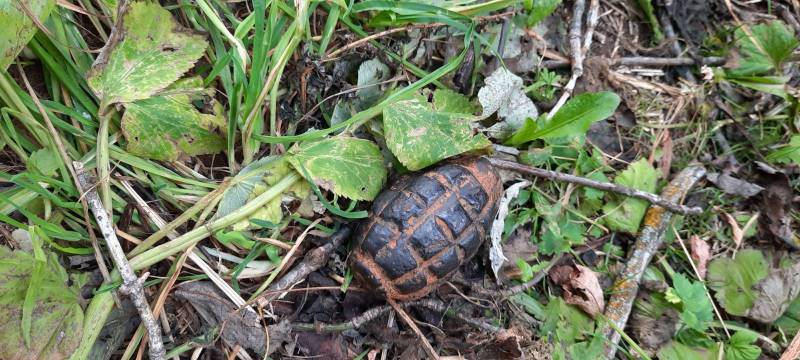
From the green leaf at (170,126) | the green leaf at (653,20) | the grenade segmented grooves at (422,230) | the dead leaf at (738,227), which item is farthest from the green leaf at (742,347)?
the green leaf at (170,126)

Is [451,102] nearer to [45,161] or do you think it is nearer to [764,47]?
[45,161]

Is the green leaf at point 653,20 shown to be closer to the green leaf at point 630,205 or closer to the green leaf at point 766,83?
the green leaf at point 766,83

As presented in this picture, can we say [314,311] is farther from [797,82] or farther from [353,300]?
[797,82]

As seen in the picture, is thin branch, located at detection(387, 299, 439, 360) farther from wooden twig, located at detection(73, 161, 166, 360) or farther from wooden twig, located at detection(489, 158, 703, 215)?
wooden twig, located at detection(73, 161, 166, 360)

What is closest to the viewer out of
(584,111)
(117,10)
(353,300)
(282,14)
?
(117,10)

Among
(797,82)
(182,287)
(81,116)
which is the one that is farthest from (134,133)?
(797,82)

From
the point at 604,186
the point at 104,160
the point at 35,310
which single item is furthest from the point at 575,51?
the point at 35,310

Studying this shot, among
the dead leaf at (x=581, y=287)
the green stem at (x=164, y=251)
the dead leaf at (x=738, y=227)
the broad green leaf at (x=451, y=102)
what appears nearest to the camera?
the green stem at (x=164, y=251)
